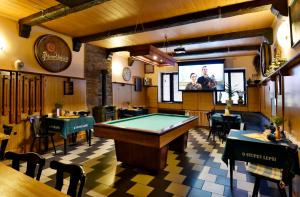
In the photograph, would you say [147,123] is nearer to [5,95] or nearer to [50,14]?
[50,14]

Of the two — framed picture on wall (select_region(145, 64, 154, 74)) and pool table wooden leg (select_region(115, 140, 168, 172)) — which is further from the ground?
framed picture on wall (select_region(145, 64, 154, 74))

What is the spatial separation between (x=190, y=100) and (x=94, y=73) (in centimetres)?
448

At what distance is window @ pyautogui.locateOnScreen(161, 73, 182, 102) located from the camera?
29.8ft

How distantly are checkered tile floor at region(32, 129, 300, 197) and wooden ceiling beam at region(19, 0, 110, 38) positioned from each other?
2.89m

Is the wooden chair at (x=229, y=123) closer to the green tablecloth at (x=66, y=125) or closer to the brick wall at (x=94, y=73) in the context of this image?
the green tablecloth at (x=66, y=125)

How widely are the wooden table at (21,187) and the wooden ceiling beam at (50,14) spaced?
7.97ft

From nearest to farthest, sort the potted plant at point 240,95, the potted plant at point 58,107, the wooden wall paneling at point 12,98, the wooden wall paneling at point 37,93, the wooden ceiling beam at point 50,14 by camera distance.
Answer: the wooden ceiling beam at point 50,14 < the wooden wall paneling at point 12,98 < the wooden wall paneling at point 37,93 < the potted plant at point 58,107 < the potted plant at point 240,95

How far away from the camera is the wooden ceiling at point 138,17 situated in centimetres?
350

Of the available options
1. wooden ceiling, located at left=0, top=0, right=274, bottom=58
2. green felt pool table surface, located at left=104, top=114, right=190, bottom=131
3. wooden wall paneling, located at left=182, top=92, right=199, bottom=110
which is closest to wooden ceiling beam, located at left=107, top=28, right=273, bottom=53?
wooden ceiling, located at left=0, top=0, right=274, bottom=58

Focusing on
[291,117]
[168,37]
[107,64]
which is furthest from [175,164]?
[107,64]

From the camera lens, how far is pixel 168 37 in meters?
5.59

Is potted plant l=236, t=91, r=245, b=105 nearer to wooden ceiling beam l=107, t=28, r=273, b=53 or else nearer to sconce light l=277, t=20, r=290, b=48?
wooden ceiling beam l=107, t=28, r=273, b=53

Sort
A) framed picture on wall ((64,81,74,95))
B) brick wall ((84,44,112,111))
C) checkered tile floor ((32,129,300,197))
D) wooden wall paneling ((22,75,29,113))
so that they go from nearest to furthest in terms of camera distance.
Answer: checkered tile floor ((32,129,300,197)) < wooden wall paneling ((22,75,29,113)) < framed picture on wall ((64,81,74,95)) < brick wall ((84,44,112,111))

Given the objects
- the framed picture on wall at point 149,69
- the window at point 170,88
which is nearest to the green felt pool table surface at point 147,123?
the window at point 170,88
